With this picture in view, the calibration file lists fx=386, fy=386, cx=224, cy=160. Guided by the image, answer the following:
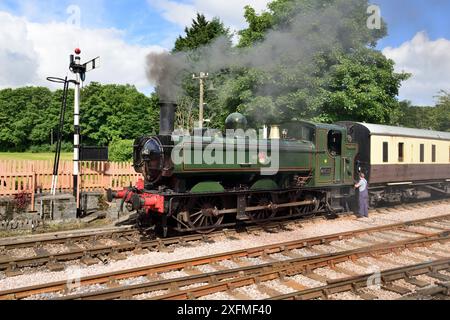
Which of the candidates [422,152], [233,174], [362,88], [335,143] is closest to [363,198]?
[335,143]

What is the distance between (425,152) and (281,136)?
306 inches

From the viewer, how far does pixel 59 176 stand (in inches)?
483

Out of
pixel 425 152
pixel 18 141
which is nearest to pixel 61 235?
pixel 425 152

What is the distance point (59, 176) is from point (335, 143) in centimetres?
889

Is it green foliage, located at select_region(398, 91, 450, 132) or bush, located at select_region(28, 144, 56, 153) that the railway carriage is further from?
bush, located at select_region(28, 144, 56, 153)

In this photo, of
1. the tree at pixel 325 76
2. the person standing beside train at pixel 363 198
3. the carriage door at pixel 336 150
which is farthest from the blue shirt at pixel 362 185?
the tree at pixel 325 76

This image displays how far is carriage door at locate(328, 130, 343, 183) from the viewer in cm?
1220

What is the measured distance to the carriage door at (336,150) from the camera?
12.2 meters

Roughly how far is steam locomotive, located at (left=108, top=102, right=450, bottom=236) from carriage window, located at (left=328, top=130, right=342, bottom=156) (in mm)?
32

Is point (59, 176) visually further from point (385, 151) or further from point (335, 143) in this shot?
point (385, 151)

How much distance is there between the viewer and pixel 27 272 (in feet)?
21.9

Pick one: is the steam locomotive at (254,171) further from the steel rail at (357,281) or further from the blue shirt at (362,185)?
the steel rail at (357,281)

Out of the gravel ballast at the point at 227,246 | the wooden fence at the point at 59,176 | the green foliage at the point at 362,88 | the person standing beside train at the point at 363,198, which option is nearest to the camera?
the gravel ballast at the point at 227,246

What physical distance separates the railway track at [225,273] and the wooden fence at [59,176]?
20.6 feet
